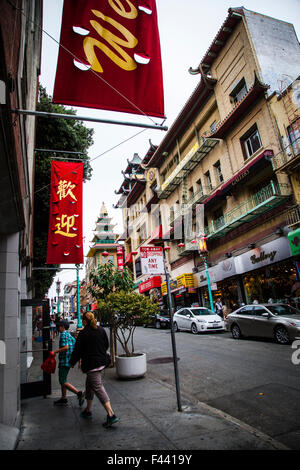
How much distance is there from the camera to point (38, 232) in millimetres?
16828

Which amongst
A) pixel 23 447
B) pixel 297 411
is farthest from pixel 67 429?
pixel 297 411

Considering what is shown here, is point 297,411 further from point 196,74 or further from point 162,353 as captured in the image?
point 196,74

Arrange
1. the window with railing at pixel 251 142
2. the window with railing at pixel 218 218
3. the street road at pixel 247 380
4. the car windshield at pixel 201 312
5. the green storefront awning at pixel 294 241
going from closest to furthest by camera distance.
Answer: the street road at pixel 247 380
the green storefront awning at pixel 294 241
the car windshield at pixel 201 312
the window with railing at pixel 251 142
the window with railing at pixel 218 218

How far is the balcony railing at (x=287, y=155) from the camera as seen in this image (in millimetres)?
14930

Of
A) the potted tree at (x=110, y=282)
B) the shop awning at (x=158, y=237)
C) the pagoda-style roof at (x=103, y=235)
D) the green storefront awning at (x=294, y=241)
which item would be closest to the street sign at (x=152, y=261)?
the potted tree at (x=110, y=282)

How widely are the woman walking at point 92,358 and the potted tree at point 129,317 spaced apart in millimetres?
2783

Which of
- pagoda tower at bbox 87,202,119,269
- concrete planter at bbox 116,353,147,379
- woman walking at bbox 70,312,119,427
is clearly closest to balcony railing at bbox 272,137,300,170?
concrete planter at bbox 116,353,147,379

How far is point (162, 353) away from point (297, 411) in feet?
24.8

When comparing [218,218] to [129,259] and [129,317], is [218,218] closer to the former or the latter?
[129,317]

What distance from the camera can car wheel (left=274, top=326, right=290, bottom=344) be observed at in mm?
10248

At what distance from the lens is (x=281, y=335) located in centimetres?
1045

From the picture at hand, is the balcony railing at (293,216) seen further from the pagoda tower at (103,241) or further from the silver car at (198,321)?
the pagoda tower at (103,241)

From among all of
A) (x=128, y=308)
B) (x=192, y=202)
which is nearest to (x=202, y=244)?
(x=192, y=202)

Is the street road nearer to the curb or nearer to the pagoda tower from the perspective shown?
the curb
